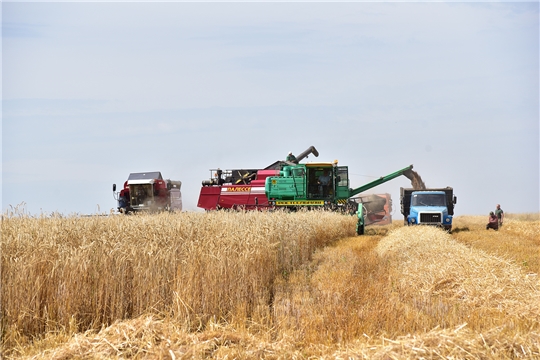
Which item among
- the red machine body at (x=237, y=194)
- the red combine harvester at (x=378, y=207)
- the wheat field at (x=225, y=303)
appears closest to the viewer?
the wheat field at (x=225, y=303)

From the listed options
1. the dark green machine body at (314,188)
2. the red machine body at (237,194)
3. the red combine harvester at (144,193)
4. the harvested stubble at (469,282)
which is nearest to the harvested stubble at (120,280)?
the harvested stubble at (469,282)

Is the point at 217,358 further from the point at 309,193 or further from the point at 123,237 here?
the point at 309,193

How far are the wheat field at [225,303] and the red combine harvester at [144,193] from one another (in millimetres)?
18660

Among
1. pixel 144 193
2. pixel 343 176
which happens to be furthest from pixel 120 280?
pixel 144 193

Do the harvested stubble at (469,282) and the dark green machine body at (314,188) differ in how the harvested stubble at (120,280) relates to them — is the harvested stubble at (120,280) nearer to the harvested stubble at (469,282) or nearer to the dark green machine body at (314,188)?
the harvested stubble at (469,282)

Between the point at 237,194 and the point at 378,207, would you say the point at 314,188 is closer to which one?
the point at 237,194

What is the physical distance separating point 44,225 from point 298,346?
5597 mm

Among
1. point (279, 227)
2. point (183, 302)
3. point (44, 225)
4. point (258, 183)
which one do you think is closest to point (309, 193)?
point (258, 183)

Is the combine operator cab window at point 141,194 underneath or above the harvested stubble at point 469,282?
above

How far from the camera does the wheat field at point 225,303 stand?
20.7 ft

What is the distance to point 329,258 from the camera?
46.3 feet

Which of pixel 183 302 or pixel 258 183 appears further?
pixel 258 183

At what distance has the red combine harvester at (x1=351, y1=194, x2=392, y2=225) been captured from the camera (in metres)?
31.9

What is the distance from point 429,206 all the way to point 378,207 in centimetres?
894
